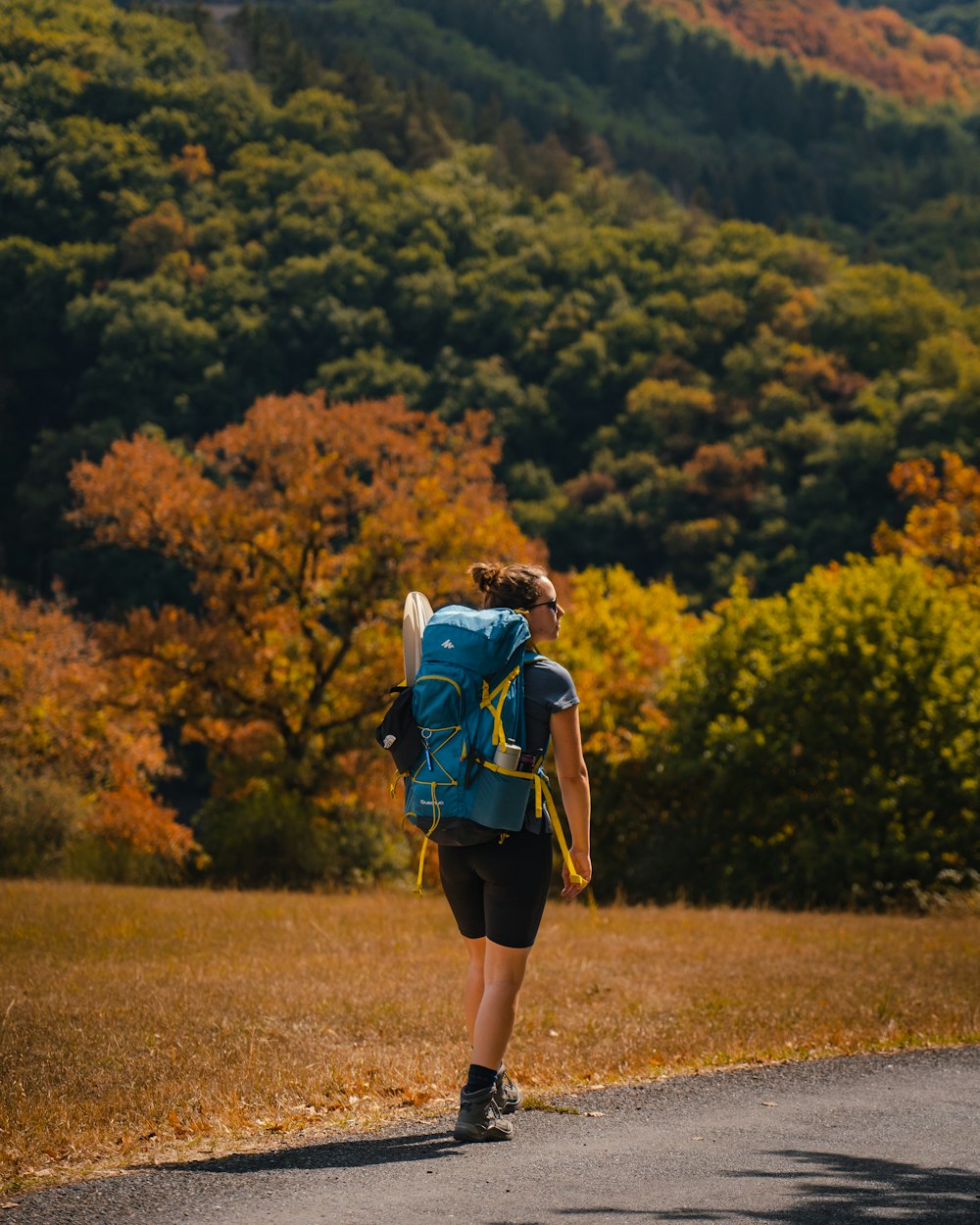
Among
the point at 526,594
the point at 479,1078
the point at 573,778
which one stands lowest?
the point at 479,1078

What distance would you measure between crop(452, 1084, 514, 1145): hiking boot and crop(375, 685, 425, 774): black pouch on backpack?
1304 millimetres

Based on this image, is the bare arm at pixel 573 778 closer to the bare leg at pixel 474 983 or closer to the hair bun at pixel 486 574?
the bare leg at pixel 474 983

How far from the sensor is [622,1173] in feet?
17.9

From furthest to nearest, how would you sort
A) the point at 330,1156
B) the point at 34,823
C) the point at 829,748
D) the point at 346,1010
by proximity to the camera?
the point at 829,748
the point at 34,823
the point at 346,1010
the point at 330,1156

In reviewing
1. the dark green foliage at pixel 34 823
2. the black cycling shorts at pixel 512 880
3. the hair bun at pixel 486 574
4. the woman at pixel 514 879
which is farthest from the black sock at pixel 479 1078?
the dark green foliage at pixel 34 823

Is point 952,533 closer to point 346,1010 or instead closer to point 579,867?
point 346,1010

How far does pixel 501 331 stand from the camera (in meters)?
91.2

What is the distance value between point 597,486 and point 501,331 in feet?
54.8

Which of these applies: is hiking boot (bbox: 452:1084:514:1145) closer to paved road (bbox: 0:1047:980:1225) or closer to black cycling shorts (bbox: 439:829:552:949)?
paved road (bbox: 0:1047:980:1225)

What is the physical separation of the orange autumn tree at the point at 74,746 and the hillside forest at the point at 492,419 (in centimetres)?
9

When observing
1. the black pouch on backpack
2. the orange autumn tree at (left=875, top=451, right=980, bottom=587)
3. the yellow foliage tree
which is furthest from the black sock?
the orange autumn tree at (left=875, top=451, right=980, bottom=587)

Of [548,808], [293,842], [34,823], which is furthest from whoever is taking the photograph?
[293,842]

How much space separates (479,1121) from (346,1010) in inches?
135

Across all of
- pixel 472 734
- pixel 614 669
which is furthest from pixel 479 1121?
pixel 614 669
